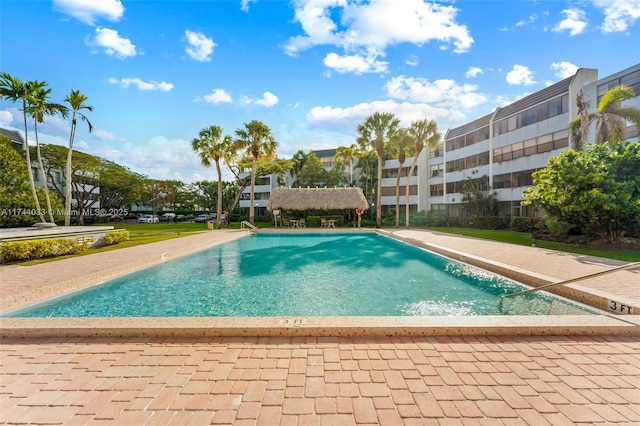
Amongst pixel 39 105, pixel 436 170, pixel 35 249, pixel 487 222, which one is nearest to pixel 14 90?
pixel 39 105

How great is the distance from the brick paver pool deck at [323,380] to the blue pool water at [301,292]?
2261 mm

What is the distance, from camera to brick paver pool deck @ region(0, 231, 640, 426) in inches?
96.5

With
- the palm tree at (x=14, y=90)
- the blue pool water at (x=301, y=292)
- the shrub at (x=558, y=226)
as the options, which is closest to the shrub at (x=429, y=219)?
the shrub at (x=558, y=226)

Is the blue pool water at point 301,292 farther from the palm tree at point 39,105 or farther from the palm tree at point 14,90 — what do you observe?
the palm tree at point 14,90

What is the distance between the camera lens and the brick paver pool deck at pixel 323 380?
2451mm

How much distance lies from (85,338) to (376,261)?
9.81 m

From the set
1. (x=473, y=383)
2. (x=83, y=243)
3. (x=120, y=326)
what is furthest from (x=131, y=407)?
(x=83, y=243)

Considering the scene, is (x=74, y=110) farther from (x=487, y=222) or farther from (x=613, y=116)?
(x=487, y=222)

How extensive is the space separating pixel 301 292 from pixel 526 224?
2144 cm

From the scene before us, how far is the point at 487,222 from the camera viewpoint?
82.7 ft

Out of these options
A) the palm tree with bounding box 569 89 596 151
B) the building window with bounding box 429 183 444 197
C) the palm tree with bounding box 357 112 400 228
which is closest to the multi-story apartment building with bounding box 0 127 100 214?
the palm tree with bounding box 357 112 400 228

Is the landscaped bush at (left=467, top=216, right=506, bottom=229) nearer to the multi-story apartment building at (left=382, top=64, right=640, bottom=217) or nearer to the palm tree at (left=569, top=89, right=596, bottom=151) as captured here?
the multi-story apartment building at (left=382, top=64, right=640, bottom=217)

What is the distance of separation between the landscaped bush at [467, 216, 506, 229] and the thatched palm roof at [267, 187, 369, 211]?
10344 mm

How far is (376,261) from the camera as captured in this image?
39.3 feet
